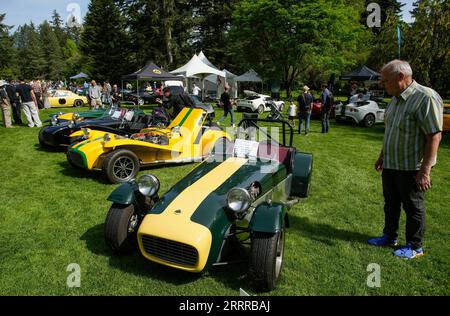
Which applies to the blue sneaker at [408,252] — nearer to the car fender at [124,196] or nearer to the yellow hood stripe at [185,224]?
the yellow hood stripe at [185,224]

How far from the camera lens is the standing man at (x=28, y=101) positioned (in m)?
12.6

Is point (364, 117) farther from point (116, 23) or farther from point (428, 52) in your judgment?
point (116, 23)

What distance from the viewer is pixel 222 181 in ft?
13.4

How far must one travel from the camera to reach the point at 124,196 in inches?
152

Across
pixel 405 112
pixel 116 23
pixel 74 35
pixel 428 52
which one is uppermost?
pixel 74 35

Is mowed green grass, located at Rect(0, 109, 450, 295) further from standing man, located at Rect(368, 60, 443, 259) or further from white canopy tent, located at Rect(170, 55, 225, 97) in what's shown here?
white canopy tent, located at Rect(170, 55, 225, 97)

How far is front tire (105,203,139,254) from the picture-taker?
375 cm

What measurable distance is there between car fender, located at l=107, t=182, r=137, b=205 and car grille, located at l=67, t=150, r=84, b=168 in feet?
10.0

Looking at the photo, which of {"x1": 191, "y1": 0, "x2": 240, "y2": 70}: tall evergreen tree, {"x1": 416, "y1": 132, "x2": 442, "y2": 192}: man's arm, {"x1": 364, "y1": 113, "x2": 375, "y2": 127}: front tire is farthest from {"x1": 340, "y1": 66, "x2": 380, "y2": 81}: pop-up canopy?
{"x1": 416, "y1": 132, "x2": 442, "y2": 192}: man's arm

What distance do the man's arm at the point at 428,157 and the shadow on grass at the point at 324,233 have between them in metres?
1.26

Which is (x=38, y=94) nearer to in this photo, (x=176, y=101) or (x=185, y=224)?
(x=176, y=101)
